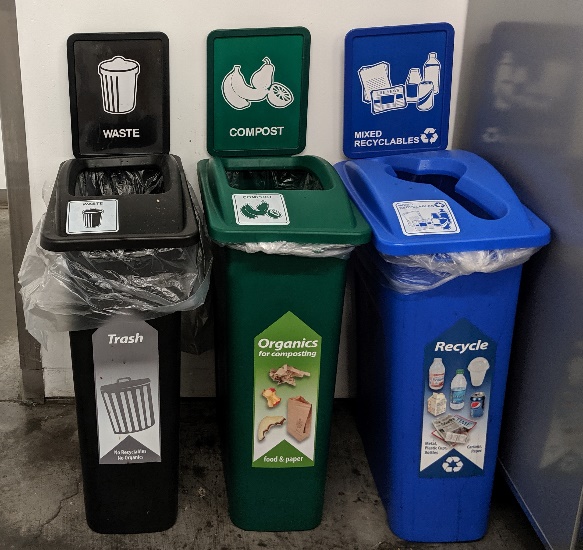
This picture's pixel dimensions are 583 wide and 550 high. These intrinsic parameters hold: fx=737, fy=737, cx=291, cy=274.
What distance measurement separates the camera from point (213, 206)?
68.5 inches

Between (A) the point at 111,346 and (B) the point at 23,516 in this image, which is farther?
(B) the point at 23,516

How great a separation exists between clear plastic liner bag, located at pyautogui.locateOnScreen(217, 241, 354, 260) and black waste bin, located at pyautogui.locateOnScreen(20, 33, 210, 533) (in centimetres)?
12

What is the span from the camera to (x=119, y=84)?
2076mm

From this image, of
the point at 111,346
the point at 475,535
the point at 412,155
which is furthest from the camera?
the point at 412,155

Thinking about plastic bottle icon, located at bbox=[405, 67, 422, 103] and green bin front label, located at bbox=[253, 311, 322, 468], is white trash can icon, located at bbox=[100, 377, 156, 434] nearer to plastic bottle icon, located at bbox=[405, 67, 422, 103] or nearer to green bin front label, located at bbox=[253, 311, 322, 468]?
green bin front label, located at bbox=[253, 311, 322, 468]

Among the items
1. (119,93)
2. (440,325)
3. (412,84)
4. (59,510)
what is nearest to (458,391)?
(440,325)

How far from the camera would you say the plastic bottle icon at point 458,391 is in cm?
179

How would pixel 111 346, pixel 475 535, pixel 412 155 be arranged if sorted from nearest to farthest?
1. pixel 111 346
2. pixel 475 535
3. pixel 412 155

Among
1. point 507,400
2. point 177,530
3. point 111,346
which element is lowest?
point 177,530

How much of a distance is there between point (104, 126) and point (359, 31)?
0.77 meters

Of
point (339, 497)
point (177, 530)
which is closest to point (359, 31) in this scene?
point (339, 497)

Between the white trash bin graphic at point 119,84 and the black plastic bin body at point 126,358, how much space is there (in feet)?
0.54

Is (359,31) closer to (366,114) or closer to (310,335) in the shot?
(366,114)

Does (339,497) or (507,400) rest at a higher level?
(507,400)
